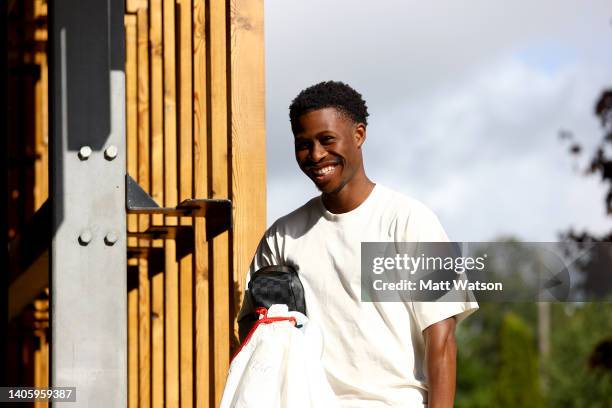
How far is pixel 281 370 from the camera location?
4.09 meters

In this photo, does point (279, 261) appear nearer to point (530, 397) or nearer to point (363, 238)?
point (363, 238)

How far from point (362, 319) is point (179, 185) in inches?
73.1

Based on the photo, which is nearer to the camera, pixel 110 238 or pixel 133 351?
pixel 110 238

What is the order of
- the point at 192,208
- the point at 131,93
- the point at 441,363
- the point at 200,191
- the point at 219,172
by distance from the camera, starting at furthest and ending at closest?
1. the point at 131,93
2. the point at 200,191
3. the point at 219,172
4. the point at 192,208
5. the point at 441,363

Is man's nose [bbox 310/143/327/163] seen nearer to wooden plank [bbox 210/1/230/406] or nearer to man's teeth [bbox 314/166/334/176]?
man's teeth [bbox 314/166/334/176]

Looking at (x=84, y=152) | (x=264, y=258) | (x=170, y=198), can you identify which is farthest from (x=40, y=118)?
(x=264, y=258)

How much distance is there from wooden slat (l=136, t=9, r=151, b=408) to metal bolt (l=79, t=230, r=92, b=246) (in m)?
1.52

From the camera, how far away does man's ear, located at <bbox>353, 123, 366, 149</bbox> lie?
4.39 meters

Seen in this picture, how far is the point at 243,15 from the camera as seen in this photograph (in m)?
5.23

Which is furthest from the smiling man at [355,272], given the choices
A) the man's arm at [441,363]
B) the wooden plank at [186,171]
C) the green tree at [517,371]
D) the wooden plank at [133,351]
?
the green tree at [517,371]

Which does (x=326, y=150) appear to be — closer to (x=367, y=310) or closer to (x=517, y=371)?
(x=367, y=310)

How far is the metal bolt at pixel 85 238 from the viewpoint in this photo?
444 cm

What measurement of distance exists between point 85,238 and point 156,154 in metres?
1.62

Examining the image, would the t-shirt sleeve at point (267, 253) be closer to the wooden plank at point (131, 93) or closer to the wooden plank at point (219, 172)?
the wooden plank at point (219, 172)
